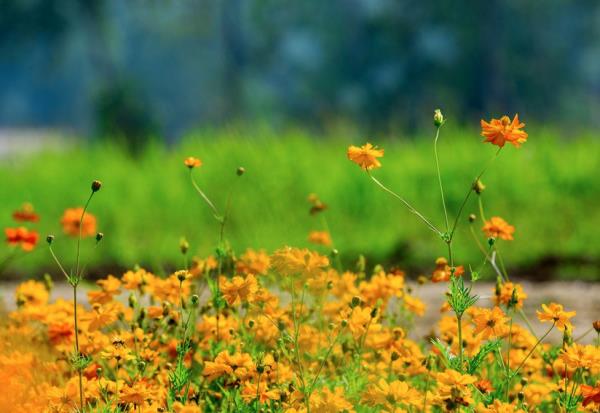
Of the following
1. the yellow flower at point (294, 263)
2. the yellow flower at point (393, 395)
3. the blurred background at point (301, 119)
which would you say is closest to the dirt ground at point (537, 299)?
the blurred background at point (301, 119)

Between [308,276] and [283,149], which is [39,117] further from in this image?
[308,276]

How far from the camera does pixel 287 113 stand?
96.8 ft

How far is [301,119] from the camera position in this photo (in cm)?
2869

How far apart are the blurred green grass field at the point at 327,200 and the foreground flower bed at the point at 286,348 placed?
2.49 metres

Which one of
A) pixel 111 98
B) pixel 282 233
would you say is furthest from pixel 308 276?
pixel 111 98

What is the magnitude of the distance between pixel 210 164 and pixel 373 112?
18201 mm

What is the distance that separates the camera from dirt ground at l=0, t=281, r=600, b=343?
4.15 m

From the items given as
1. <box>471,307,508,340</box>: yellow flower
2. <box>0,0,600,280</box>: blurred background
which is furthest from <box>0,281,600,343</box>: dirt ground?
<box>471,307,508,340</box>: yellow flower

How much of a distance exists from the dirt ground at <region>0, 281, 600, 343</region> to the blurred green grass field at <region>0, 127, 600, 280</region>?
1.15 feet

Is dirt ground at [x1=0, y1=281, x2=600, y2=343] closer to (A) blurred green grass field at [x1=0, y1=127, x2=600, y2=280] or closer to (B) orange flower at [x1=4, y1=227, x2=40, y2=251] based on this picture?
(A) blurred green grass field at [x1=0, y1=127, x2=600, y2=280]

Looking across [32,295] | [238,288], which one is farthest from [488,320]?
[32,295]

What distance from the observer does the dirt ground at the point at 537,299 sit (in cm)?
415

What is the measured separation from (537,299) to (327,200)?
182 cm

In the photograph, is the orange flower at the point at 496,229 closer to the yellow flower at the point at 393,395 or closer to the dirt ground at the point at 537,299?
the yellow flower at the point at 393,395
